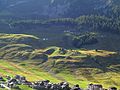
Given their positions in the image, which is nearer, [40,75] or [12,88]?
[12,88]

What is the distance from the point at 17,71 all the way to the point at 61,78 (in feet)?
80.1

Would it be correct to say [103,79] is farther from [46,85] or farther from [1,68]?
[46,85]

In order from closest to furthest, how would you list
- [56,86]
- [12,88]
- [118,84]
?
[12,88] < [56,86] < [118,84]

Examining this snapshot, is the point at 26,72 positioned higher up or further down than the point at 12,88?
further down

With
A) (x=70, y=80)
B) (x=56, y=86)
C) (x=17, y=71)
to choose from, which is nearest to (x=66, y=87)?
(x=56, y=86)

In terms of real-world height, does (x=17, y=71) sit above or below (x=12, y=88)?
below

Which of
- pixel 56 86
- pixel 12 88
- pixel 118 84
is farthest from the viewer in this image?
pixel 118 84

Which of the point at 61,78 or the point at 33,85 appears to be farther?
the point at 61,78

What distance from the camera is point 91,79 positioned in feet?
654

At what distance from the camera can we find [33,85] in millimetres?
126312

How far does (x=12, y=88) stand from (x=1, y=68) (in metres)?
85.6

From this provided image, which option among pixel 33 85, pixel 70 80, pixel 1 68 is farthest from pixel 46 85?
pixel 1 68

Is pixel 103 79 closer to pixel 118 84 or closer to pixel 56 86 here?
pixel 118 84

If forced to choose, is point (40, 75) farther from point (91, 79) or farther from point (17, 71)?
point (91, 79)
